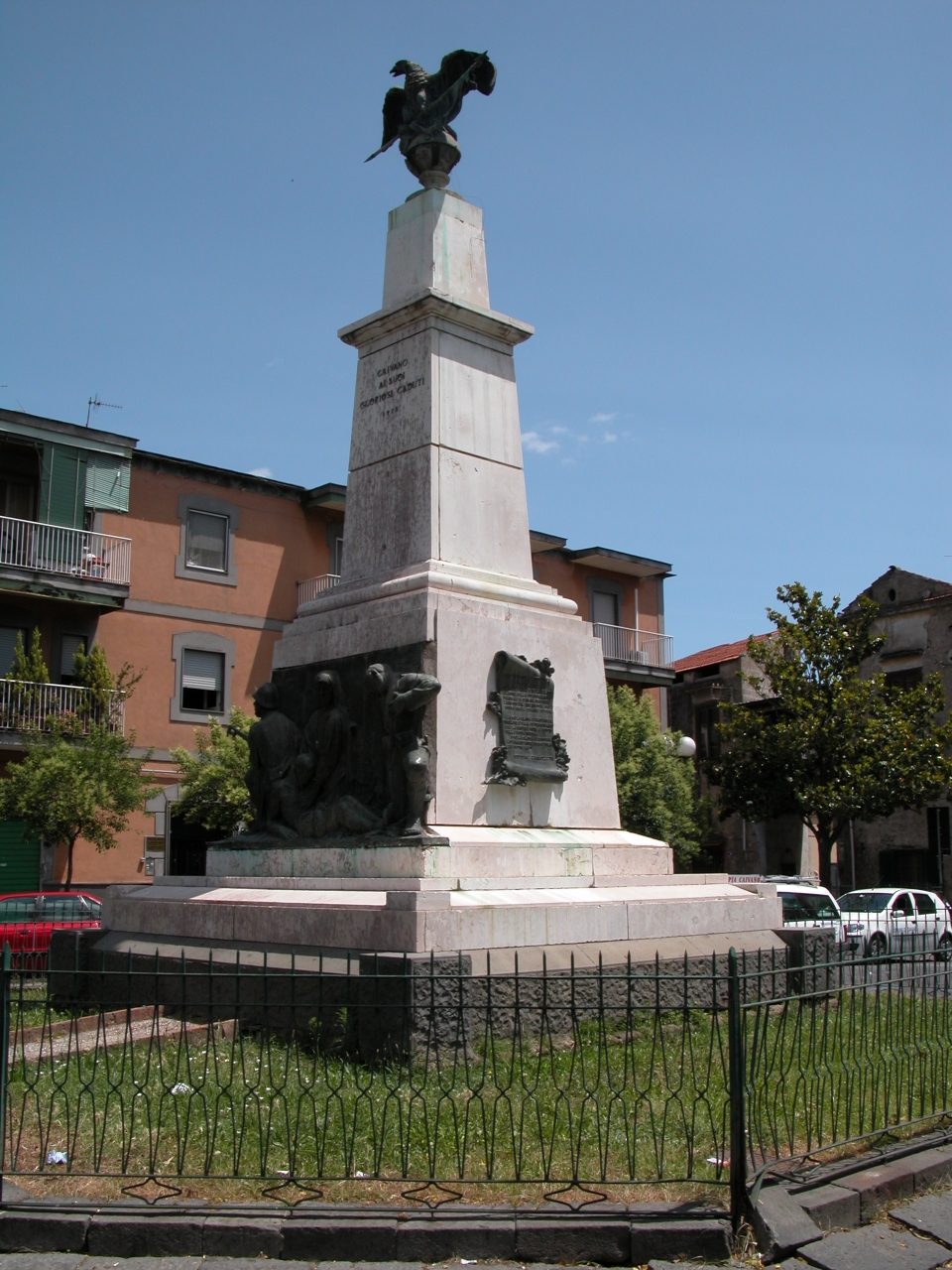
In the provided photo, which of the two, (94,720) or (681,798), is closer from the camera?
(94,720)

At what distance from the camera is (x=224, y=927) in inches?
365

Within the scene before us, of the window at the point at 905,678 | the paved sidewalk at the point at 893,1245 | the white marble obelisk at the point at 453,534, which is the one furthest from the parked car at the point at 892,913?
the paved sidewalk at the point at 893,1245

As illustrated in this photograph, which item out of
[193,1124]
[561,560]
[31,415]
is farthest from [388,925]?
[561,560]

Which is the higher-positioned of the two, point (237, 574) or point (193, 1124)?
point (237, 574)

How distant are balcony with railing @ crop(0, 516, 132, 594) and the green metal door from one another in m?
4.86

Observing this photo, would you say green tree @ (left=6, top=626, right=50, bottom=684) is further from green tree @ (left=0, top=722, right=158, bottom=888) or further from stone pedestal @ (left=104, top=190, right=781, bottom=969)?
stone pedestal @ (left=104, top=190, right=781, bottom=969)

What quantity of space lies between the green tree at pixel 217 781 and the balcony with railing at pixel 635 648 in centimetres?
1198

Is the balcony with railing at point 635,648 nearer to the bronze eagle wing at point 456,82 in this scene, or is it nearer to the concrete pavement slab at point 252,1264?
the bronze eagle wing at point 456,82

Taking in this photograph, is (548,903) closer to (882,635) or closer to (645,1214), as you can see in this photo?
(645,1214)

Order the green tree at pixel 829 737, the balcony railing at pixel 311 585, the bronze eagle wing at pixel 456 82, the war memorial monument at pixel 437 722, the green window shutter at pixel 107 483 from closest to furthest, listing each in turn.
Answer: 1. the war memorial monument at pixel 437 722
2. the bronze eagle wing at pixel 456 82
3. the green window shutter at pixel 107 483
4. the green tree at pixel 829 737
5. the balcony railing at pixel 311 585

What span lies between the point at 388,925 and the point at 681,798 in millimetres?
21654

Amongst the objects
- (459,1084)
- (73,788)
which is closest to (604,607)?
(73,788)

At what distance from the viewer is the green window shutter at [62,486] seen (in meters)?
25.6

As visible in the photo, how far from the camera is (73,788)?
71.8 ft
